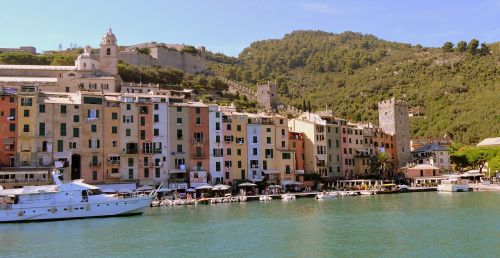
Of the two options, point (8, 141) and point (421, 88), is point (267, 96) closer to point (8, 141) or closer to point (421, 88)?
point (421, 88)

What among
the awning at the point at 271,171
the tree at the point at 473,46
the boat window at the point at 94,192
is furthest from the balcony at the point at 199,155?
the tree at the point at 473,46

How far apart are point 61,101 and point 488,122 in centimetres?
8566

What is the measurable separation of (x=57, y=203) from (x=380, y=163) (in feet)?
165

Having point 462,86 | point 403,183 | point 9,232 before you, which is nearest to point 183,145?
point 9,232

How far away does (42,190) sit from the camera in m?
49.3

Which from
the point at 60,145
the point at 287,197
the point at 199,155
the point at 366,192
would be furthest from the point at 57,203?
the point at 366,192

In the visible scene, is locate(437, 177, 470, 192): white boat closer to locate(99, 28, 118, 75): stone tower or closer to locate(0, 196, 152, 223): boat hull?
locate(0, 196, 152, 223): boat hull

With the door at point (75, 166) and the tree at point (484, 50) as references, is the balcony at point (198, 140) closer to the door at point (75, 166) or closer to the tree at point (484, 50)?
the door at point (75, 166)

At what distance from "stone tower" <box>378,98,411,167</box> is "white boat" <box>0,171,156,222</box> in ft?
182

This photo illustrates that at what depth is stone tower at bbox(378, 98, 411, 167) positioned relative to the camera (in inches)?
3728

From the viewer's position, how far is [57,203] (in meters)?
49.7

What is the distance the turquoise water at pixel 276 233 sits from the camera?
31984 mm

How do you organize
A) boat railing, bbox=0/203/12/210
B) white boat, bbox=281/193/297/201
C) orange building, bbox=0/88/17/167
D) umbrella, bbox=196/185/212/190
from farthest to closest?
white boat, bbox=281/193/297/201
umbrella, bbox=196/185/212/190
orange building, bbox=0/88/17/167
boat railing, bbox=0/203/12/210

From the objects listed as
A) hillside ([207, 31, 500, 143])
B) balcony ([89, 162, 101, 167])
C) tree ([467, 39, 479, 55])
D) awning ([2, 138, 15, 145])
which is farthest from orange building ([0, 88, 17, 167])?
tree ([467, 39, 479, 55])
